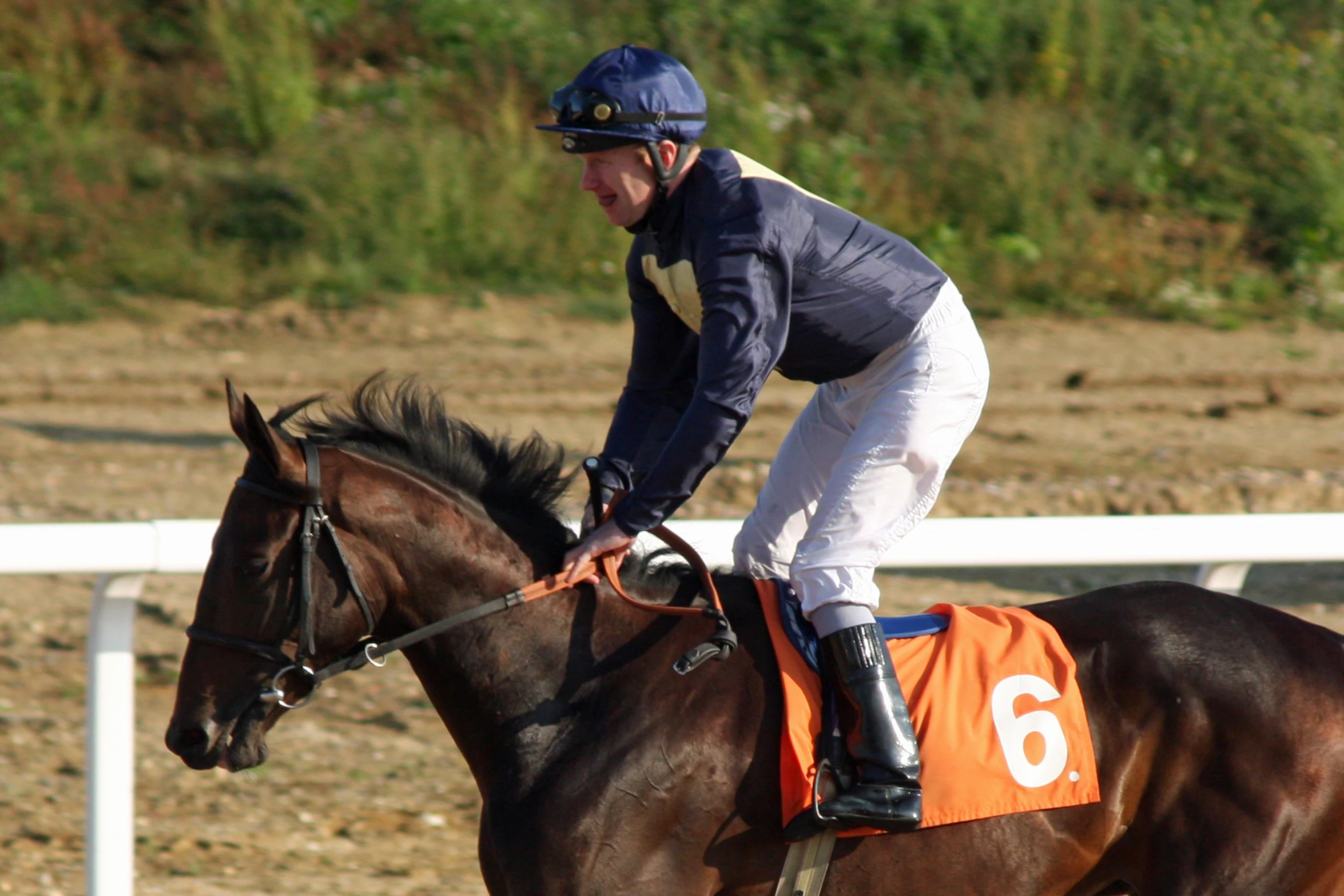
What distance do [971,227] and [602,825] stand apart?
1098 centimetres

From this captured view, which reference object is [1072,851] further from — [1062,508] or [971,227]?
[971,227]

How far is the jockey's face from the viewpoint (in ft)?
10.2

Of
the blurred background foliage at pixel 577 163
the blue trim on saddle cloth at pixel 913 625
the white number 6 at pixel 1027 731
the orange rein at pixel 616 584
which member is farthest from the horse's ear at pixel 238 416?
the blurred background foliage at pixel 577 163

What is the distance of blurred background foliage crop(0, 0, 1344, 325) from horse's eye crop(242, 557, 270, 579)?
941cm

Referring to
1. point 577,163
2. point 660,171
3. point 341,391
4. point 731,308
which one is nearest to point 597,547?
point 731,308

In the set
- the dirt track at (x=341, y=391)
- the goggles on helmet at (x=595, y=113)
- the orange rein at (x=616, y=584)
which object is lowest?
the dirt track at (x=341, y=391)

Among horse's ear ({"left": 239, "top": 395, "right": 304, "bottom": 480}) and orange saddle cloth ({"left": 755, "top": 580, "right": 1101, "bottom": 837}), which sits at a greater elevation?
horse's ear ({"left": 239, "top": 395, "right": 304, "bottom": 480})

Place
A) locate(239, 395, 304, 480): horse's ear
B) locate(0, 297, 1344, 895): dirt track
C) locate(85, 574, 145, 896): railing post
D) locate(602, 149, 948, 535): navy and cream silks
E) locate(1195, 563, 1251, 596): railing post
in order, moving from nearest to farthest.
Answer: locate(239, 395, 304, 480): horse's ear, locate(602, 149, 948, 535): navy and cream silks, locate(85, 574, 145, 896): railing post, locate(1195, 563, 1251, 596): railing post, locate(0, 297, 1344, 895): dirt track

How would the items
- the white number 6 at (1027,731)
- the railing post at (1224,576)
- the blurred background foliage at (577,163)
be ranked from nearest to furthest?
1. the white number 6 at (1027,731)
2. the railing post at (1224,576)
3. the blurred background foliage at (577,163)

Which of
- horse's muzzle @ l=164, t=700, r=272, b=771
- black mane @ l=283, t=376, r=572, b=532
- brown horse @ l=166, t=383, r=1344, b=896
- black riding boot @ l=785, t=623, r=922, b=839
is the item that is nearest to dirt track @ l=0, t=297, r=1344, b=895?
black mane @ l=283, t=376, r=572, b=532

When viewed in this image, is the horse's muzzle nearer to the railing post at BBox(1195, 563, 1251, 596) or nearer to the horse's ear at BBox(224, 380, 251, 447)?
the horse's ear at BBox(224, 380, 251, 447)

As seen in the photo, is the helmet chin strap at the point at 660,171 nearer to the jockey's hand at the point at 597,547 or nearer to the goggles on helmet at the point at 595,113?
the goggles on helmet at the point at 595,113

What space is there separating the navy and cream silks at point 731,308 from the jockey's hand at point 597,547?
0.03 m

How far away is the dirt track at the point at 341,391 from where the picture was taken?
4.87 metres
